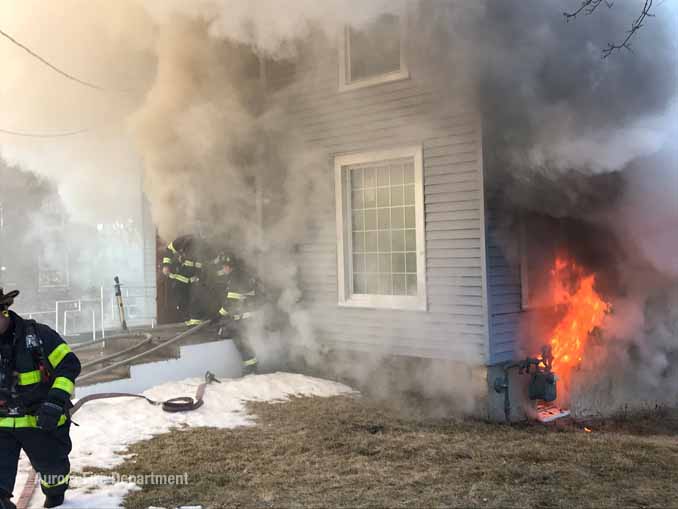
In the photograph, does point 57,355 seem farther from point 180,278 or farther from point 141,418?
point 180,278

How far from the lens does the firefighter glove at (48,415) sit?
429 centimetres

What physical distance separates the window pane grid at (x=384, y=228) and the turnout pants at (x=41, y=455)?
515 centimetres

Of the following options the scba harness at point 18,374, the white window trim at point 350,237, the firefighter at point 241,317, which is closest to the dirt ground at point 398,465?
the scba harness at point 18,374

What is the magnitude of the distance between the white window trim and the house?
0.02 metres

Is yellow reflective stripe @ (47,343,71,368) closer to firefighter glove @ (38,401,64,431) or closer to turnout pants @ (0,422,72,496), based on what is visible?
firefighter glove @ (38,401,64,431)

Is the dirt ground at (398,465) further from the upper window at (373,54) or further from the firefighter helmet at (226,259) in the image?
the upper window at (373,54)

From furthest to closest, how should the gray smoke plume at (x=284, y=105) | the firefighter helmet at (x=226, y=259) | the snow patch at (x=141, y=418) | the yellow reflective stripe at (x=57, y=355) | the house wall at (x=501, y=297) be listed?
the firefighter helmet at (x=226, y=259), the house wall at (x=501, y=297), the gray smoke plume at (x=284, y=105), the snow patch at (x=141, y=418), the yellow reflective stripe at (x=57, y=355)

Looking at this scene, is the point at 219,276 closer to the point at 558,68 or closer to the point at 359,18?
the point at 359,18

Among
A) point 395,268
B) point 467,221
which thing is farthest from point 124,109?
point 467,221

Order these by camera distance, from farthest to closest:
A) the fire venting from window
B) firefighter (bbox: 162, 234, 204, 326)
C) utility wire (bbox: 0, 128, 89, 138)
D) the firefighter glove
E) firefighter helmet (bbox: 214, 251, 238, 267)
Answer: utility wire (bbox: 0, 128, 89, 138), firefighter (bbox: 162, 234, 204, 326), firefighter helmet (bbox: 214, 251, 238, 267), the fire venting from window, the firefighter glove

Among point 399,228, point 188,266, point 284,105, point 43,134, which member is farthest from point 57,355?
point 43,134

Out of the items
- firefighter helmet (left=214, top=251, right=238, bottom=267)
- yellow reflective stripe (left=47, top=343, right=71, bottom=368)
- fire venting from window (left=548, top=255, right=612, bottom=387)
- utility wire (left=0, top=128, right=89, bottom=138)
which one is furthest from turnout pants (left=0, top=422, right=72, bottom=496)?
utility wire (left=0, top=128, right=89, bottom=138)

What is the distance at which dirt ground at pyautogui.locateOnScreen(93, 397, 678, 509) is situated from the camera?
4523 millimetres

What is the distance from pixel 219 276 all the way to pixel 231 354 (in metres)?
1.37
